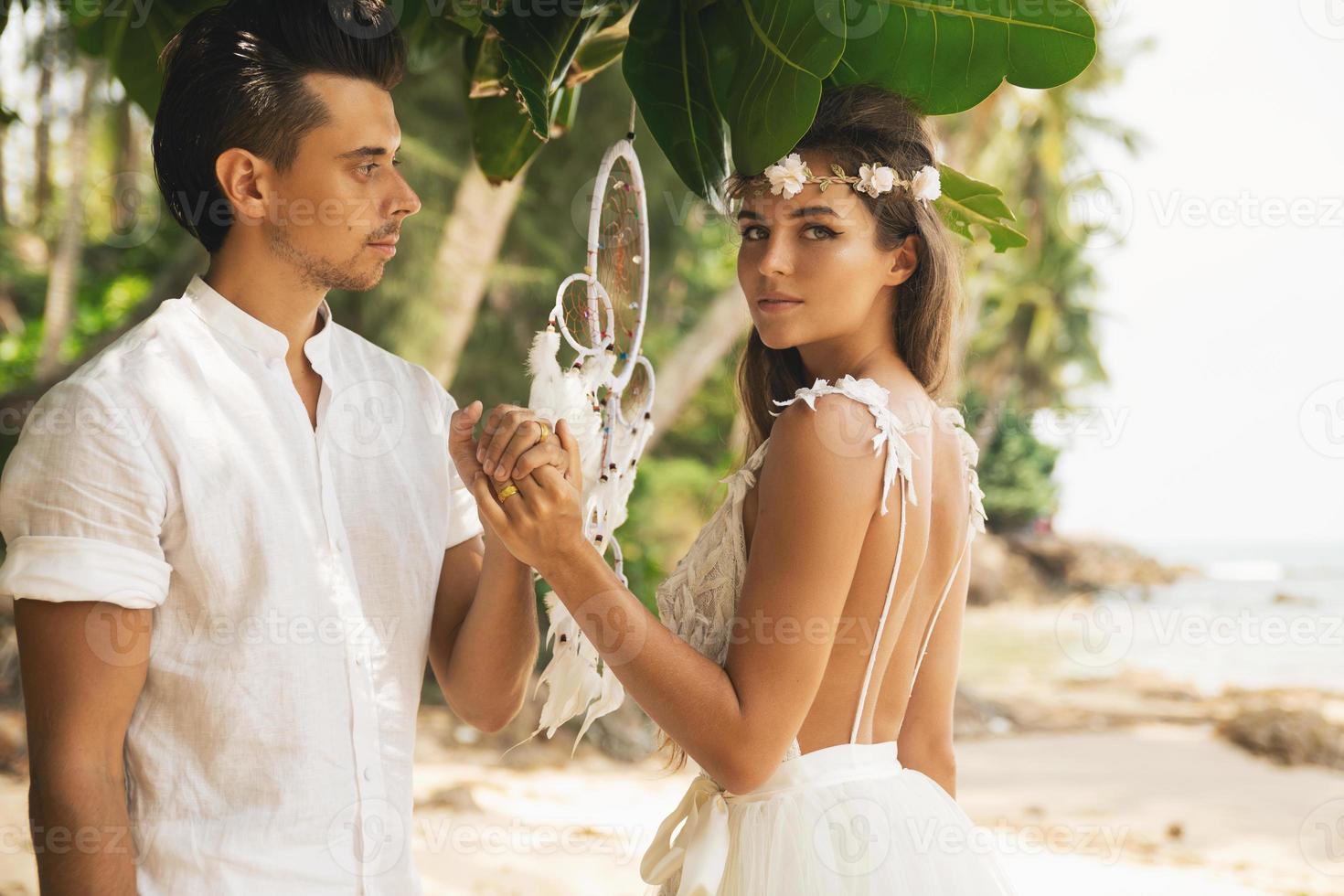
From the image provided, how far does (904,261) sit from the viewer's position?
1814 millimetres

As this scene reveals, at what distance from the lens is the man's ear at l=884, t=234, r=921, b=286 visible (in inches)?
70.7

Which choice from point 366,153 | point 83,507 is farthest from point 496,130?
point 83,507

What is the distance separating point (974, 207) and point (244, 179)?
3.80ft

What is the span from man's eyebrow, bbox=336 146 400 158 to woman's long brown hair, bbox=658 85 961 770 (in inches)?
20.8

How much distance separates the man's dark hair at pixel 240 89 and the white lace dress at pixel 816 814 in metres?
0.84

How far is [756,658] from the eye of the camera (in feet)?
5.04

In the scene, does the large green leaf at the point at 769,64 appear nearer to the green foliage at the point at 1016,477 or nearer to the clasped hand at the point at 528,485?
the clasped hand at the point at 528,485

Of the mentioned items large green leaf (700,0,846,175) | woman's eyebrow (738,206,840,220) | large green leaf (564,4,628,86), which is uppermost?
large green leaf (564,4,628,86)

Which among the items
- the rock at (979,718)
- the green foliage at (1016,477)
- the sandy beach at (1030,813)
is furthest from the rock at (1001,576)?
the sandy beach at (1030,813)

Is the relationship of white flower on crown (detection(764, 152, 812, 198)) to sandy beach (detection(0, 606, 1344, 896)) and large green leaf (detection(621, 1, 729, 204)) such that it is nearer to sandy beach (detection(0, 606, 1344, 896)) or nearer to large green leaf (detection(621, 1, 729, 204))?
large green leaf (detection(621, 1, 729, 204))

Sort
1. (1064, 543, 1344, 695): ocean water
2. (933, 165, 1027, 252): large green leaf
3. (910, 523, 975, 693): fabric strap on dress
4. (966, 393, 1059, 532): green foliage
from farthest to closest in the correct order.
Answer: (966, 393, 1059, 532): green foliage, (1064, 543, 1344, 695): ocean water, (933, 165, 1027, 252): large green leaf, (910, 523, 975, 693): fabric strap on dress

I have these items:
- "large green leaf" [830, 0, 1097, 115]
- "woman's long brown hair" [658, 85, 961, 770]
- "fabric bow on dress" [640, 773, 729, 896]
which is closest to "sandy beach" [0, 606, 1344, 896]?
"fabric bow on dress" [640, 773, 729, 896]

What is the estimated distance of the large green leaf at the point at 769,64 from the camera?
4.99ft

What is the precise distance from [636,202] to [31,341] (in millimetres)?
13848
